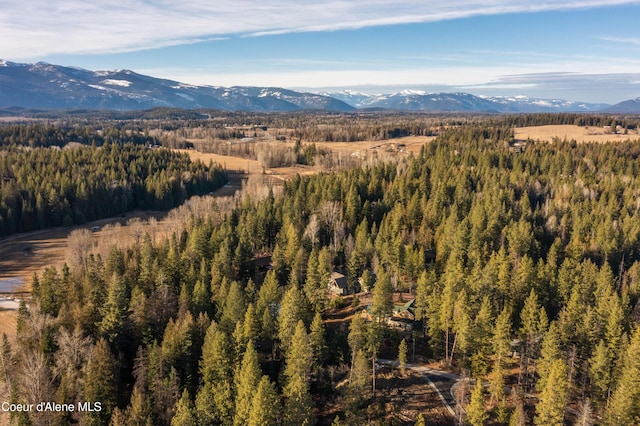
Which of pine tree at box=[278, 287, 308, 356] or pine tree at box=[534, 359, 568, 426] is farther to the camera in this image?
pine tree at box=[278, 287, 308, 356]

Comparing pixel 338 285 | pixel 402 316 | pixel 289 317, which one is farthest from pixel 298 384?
pixel 338 285

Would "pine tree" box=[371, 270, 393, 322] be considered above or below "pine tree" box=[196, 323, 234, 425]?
above

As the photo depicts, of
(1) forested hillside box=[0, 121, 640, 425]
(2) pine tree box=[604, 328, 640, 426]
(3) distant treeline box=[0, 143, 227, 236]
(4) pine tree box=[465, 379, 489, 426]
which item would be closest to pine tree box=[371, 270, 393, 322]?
(1) forested hillside box=[0, 121, 640, 425]

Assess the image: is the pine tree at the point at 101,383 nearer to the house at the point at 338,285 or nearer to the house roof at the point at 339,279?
the house at the point at 338,285

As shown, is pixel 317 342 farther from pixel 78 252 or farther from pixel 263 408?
pixel 78 252

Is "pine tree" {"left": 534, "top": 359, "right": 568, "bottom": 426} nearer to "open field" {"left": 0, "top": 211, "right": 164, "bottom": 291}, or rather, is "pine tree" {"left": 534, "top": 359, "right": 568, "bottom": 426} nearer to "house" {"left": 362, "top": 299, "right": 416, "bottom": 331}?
"house" {"left": 362, "top": 299, "right": 416, "bottom": 331}

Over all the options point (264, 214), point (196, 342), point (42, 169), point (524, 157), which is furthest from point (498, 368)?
point (42, 169)
